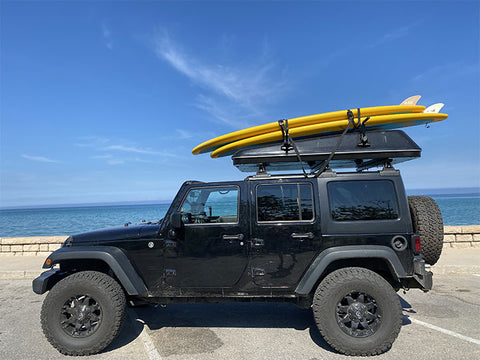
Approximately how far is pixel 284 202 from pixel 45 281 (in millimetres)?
3070

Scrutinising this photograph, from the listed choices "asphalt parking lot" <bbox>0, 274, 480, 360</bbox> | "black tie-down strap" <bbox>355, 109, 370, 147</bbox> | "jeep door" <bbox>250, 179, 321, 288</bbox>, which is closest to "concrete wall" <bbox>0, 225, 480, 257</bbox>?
"asphalt parking lot" <bbox>0, 274, 480, 360</bbox>

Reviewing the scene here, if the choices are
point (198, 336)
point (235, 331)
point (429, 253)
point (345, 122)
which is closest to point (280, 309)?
point (235, 331)

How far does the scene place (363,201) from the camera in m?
3.31

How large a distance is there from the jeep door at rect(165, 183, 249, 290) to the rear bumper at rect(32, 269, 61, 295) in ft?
4.80

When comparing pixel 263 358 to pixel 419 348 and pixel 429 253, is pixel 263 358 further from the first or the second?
pixel 429 253

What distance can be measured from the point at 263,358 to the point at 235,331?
780 mm

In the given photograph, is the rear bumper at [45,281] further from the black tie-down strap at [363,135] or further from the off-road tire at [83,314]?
the black tie-down strap at [363,135]

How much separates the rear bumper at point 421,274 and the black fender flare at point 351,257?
14 centimetres

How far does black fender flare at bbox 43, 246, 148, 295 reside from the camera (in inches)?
129

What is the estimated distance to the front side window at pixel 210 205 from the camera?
349cm

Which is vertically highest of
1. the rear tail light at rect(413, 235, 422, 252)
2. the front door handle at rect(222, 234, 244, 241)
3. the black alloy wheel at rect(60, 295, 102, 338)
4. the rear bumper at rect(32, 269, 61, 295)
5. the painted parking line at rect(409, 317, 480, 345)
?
the front door handle at rect(222, 234, 244, 241)

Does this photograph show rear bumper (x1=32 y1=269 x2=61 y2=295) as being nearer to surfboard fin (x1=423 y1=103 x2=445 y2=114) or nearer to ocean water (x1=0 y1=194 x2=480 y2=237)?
ocean water (x1=0 y1=194 x2=480 y2=237)

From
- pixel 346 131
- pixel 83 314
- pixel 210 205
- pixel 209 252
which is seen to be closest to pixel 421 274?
pixel 346 131

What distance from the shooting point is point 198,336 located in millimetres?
3537
